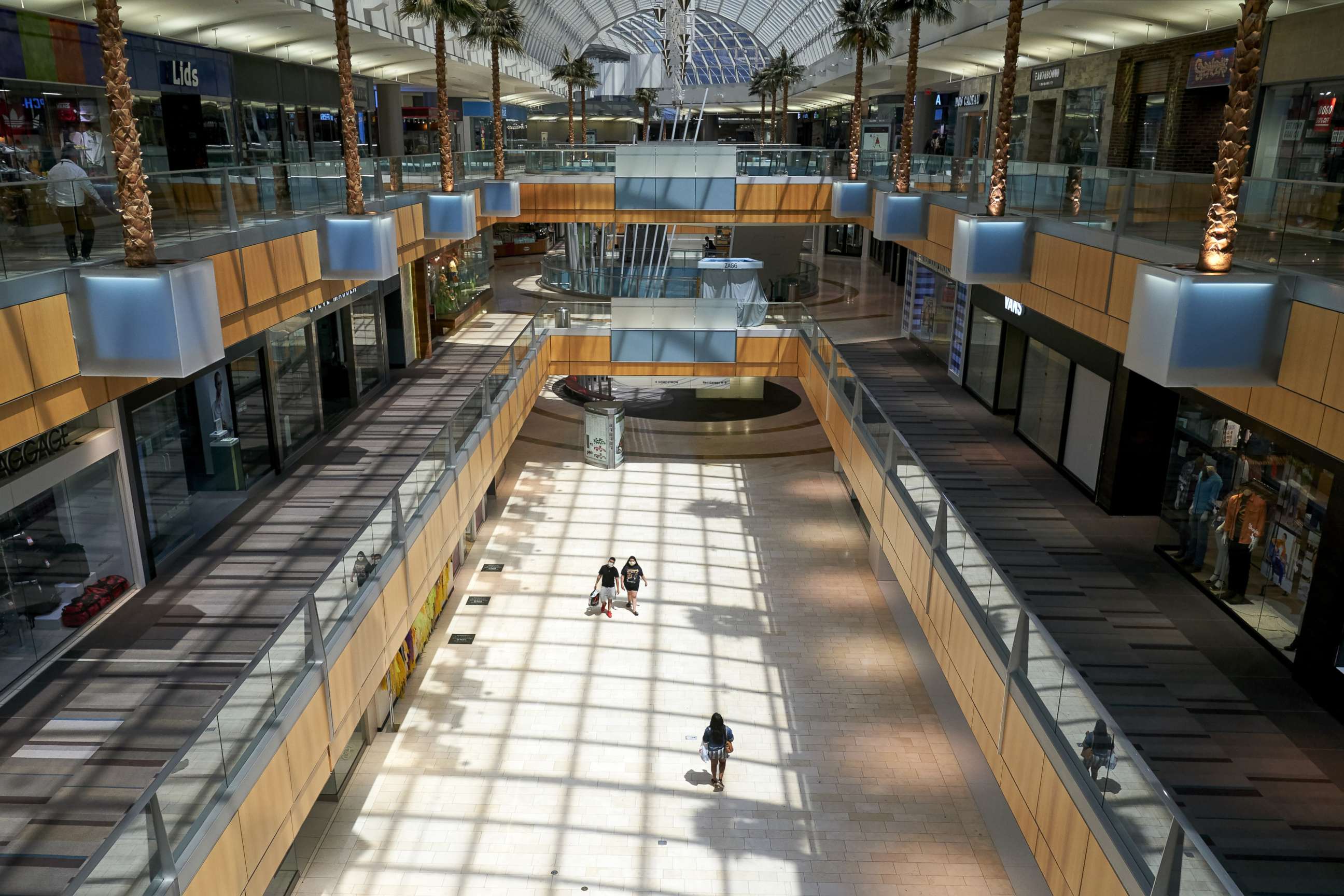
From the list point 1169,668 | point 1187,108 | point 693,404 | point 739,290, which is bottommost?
point 693,404

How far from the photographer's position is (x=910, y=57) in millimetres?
25188

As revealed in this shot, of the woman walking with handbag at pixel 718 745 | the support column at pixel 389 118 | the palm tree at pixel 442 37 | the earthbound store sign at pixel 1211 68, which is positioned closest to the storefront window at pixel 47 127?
the palm tree at pixel 442 37

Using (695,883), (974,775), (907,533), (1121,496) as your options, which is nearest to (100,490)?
(695,883)

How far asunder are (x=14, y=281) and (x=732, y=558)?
1813 centimetres

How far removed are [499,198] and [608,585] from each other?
11742 millimetres

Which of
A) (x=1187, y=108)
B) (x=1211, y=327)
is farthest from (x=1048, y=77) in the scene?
(x=1211, y=327)

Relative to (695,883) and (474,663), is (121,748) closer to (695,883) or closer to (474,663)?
(695,883)

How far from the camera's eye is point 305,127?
29.4 metres

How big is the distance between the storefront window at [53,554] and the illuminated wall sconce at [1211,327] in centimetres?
1273

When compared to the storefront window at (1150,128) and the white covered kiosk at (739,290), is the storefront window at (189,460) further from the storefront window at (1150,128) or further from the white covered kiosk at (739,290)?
the storefront window at (1150,128)

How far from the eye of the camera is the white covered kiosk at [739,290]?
101 ft

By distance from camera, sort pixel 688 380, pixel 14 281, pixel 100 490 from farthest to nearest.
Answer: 1. pixel 688 380
2. pixel 100 490
3. pixel 14 281

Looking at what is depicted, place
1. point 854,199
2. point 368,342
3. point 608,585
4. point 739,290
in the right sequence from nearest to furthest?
point 608,585, point 368,342, point 854,199, point 739,290

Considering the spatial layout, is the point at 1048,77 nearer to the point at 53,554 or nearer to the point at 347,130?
the point at 347,130
